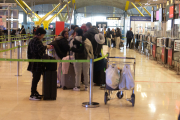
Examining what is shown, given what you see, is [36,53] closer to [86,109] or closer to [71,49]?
[71,49]

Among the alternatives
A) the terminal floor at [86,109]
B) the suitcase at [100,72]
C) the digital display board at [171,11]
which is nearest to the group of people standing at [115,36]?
the digital display board at [171,11]

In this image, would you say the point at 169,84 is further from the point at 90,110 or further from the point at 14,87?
the point at 14,87

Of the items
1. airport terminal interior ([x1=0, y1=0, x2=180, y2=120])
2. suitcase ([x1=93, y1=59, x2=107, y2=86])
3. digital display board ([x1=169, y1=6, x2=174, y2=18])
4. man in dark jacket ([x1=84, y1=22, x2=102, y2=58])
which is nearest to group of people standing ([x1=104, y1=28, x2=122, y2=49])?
digital display board ([x1=169, y1=6, x2=174, y2=18])

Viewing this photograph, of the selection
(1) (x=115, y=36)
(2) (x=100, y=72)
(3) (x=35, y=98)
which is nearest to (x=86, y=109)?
(3) (x=35, y=98)

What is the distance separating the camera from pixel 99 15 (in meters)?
44.5

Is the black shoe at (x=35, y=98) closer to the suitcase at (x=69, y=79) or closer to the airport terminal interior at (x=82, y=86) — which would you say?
the airport terminal interior at (x=82, y=86)

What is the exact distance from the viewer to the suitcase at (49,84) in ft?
17.9

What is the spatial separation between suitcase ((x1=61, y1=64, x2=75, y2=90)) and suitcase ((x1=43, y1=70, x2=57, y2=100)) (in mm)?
1168

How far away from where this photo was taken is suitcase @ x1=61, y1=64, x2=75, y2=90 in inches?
264

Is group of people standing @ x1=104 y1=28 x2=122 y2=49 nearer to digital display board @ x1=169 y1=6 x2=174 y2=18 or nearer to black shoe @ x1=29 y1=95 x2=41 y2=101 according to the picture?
digital display board @ x1=169 y1=6 x2=174 y2=18

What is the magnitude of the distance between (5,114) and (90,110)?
4.95 feet

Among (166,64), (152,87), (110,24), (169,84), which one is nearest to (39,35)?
(152,87)

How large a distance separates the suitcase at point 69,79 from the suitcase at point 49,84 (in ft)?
3.83

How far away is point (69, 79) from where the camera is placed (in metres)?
6.71
